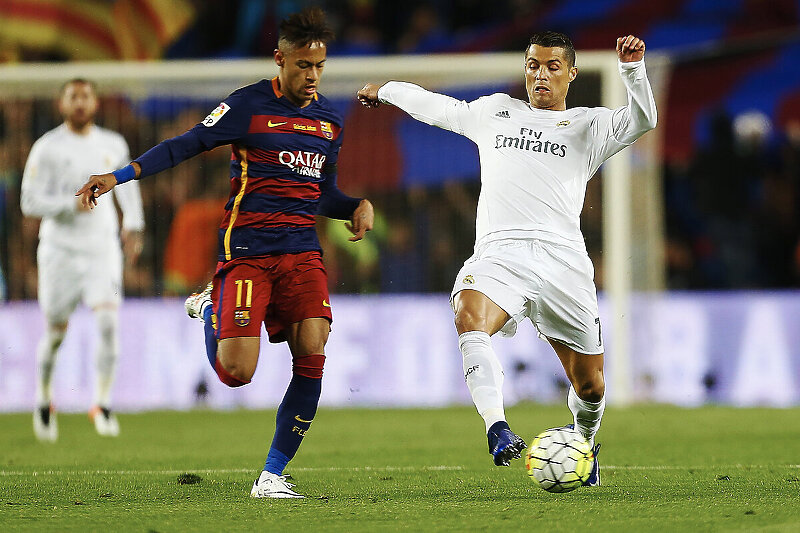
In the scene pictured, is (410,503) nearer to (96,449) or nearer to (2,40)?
(96,449)

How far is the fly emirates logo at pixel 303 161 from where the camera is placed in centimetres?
594

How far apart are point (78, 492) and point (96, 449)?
103 inches

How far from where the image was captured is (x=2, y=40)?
16.1m

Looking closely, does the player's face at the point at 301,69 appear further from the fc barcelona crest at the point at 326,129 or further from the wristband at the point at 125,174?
the wristband at the point at 125,174

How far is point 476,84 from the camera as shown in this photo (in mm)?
12461

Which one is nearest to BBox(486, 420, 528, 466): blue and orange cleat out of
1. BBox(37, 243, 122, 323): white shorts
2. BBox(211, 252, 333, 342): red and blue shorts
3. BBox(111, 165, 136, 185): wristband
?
BBox(211, 252, 333, 342): red and blue shorts

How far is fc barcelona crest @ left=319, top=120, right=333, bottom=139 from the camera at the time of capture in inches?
239

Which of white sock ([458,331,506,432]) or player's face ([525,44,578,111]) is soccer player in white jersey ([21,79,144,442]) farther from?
white sock ([458,331,506,432])

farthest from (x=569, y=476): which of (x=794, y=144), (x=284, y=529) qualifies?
(x=794, y=144)

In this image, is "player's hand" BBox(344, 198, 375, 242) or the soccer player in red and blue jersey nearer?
the soccer player in red and blue jersey

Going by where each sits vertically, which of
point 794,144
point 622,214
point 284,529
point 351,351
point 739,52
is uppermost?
point 739,52

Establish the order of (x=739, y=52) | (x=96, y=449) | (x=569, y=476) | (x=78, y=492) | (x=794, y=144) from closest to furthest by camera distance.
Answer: (x=569, y=476)
(x=78, y=492)
(x=96, y=449)
(x=794, y=144)
(x=739, y=52)

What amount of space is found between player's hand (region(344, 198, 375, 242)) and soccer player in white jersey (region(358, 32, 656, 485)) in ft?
1.77

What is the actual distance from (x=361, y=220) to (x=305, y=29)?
3.21 feet
